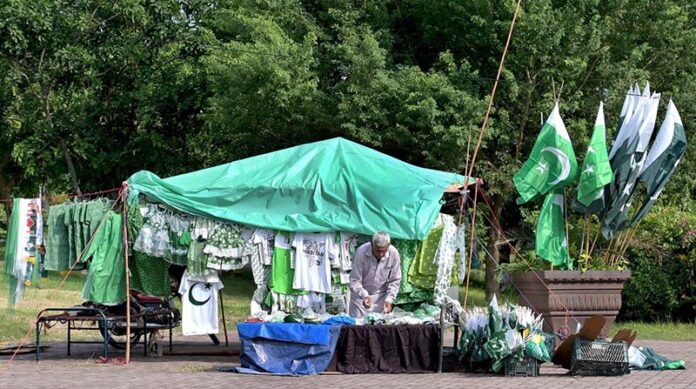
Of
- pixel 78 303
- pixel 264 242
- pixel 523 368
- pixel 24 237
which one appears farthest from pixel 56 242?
pixel 78 303

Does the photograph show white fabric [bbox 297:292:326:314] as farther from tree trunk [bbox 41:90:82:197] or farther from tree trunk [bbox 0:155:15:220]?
tree trunk [bbox 0:155:15:220]

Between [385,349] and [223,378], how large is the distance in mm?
1825

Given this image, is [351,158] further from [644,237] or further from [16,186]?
[16,186]

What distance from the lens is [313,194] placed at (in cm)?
1343

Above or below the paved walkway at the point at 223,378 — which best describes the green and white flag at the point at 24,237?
above

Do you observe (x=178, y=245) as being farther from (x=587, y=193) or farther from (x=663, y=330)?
(x=663, y=330)

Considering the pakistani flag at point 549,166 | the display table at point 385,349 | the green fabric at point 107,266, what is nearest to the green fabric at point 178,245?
the green fabric at point 107,266

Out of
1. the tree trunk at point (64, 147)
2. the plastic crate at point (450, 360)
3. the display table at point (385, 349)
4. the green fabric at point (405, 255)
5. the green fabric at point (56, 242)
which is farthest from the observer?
the tree trunk at point (64, 147)

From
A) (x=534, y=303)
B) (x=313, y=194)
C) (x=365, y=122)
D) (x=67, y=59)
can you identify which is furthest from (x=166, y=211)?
(x=67, y=59)

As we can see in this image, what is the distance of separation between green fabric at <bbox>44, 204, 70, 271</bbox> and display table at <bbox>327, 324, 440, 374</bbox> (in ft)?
12.5

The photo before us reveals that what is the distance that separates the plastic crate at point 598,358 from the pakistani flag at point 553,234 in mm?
2165

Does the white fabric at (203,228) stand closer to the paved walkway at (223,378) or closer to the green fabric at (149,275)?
the green fabric at (149,275)

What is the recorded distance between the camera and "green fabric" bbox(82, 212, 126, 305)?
1324 cm

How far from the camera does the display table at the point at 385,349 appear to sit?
1213 cm
